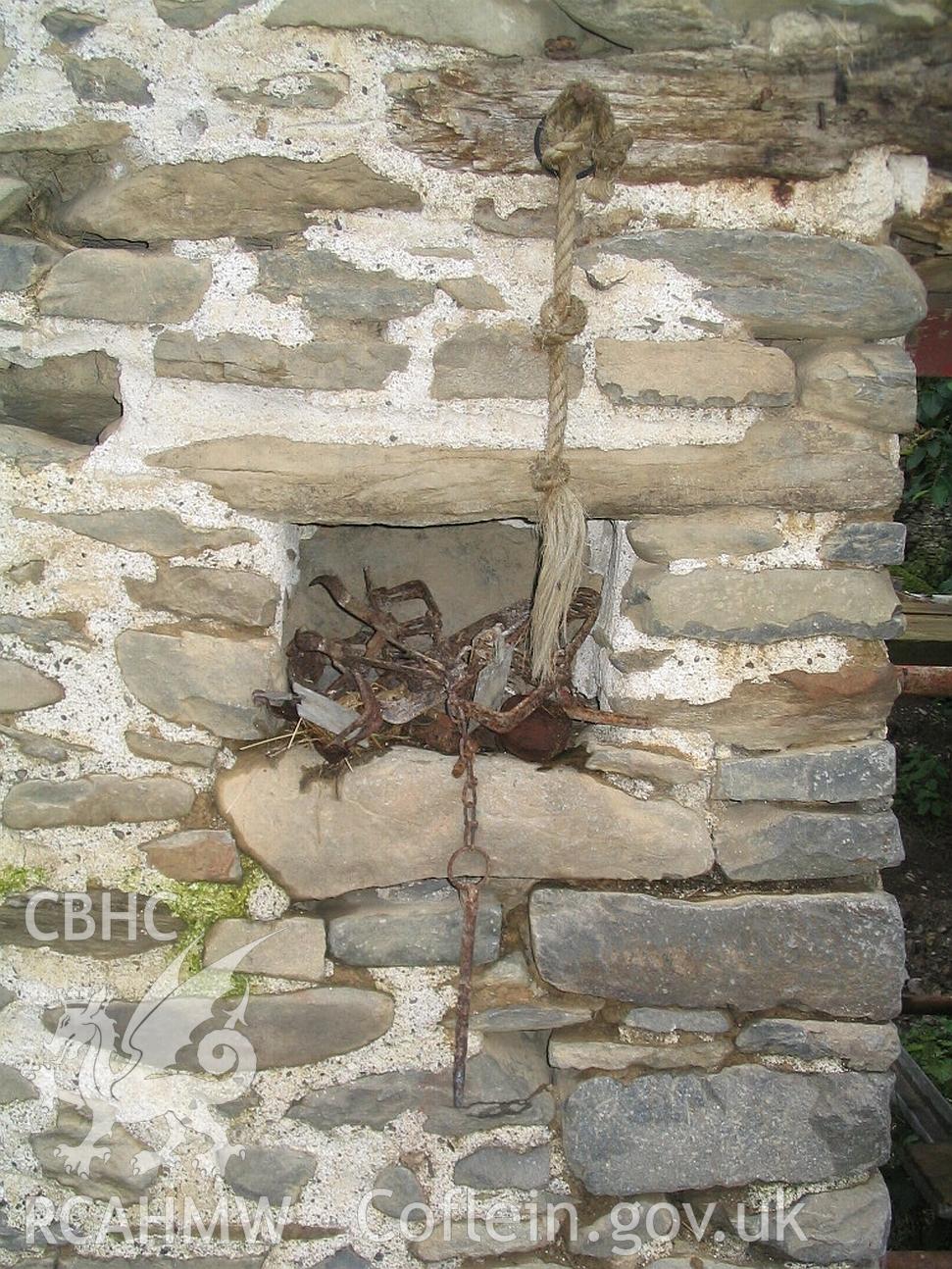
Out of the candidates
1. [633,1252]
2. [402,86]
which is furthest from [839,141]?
[633,1252]

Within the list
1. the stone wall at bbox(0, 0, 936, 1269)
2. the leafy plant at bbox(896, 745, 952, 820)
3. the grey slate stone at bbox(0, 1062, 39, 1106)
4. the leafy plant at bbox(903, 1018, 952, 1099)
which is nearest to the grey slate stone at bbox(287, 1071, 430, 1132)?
the stone wall at bbox(0, 0, 936, 1269)

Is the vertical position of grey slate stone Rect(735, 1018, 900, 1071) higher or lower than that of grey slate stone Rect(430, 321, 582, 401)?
lower

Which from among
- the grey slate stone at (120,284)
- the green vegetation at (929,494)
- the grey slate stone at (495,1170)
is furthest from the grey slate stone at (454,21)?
the green vegetation at (929,494)

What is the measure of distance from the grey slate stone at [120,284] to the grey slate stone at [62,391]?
0.07m

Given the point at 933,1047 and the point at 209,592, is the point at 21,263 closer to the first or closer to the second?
the point at 209,592

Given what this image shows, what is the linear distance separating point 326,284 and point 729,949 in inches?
41.8

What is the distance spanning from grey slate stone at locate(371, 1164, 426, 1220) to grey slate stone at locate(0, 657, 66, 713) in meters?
0.83

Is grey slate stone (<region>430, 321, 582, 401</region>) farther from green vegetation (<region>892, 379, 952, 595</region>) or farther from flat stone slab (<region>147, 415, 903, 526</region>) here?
green vegetation (<region>892, 379, 952, 595</region>)

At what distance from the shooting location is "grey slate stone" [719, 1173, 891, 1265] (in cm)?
134

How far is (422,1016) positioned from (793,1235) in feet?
2.00

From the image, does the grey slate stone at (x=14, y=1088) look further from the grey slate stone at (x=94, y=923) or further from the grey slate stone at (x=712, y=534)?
the grey slate stone at (x=712, y=534)

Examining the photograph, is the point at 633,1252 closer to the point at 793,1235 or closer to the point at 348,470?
the point at 793,1235

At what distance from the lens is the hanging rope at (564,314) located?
117 cm

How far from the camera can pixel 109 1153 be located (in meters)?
1.34
